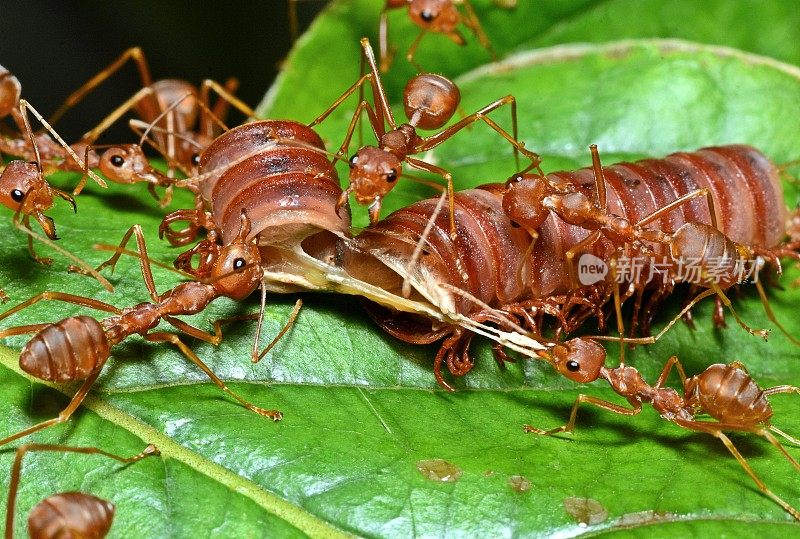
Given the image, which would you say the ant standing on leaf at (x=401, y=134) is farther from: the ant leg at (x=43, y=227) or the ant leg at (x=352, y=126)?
the ant leg at (x=43, y=227)

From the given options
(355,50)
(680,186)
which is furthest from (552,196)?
(355,50)

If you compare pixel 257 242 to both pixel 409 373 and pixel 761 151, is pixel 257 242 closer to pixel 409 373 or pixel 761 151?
pixel 409 373

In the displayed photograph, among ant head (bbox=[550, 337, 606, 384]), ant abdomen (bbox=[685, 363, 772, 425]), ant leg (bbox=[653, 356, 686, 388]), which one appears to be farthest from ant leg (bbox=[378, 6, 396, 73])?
ant abdomen (bbox=[685, 363, 772, 425])

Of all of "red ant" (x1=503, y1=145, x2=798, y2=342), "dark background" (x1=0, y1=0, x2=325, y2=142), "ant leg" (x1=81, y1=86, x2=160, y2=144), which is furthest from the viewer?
"dark background" (x1=0, y1=0, x2=325, y2=142)

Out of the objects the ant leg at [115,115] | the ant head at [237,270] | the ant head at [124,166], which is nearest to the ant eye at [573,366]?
the ant head at [237,270]

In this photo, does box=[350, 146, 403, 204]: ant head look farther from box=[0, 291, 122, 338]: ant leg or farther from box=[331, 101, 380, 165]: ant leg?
box=[0, 291, 122, 338]: ant leg

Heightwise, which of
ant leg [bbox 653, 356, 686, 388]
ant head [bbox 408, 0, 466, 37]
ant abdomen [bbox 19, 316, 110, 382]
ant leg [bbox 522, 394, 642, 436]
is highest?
ant head [bbox 408, 0, 466, 37]

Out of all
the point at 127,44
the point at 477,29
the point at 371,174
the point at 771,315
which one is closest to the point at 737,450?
the point at 771,315
